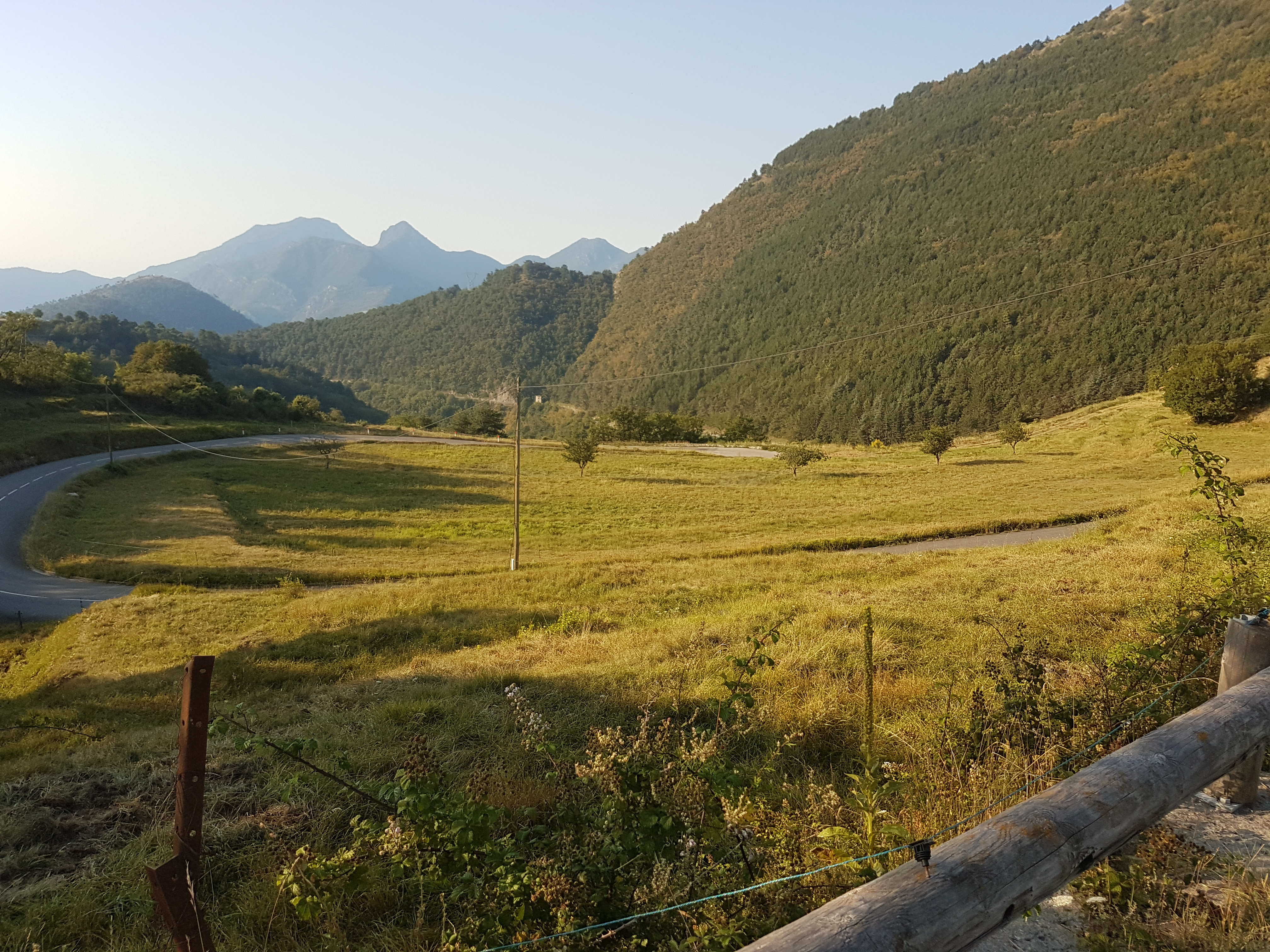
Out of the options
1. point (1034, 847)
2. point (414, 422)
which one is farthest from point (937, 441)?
point (414, 422)

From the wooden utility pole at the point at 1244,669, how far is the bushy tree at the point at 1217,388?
210 ft

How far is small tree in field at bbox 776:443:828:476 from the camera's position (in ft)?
186

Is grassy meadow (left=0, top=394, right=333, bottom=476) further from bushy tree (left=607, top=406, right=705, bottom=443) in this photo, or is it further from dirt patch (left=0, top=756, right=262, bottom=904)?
dirt patch (left=0, top=756, right=262, bottom=904)

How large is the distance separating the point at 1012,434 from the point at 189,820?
66401mm

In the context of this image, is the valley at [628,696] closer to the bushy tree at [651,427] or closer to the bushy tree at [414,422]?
the bushy tree at [651,427]

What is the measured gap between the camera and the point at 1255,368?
54.5 metres

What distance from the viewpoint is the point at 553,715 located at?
673 cm

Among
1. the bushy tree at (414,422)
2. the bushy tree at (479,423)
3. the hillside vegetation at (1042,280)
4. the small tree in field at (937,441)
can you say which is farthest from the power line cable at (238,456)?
the hillside vegetation at (1042,280)

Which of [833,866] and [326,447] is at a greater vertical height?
[833,866]

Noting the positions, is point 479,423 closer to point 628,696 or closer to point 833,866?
point 628,696

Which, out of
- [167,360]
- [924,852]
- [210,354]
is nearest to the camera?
[924,852]

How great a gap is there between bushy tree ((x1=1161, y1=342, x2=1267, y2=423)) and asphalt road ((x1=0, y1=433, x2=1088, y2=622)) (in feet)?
127

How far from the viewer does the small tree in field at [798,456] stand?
2227 inches

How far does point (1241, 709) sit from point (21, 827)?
7.84m
